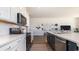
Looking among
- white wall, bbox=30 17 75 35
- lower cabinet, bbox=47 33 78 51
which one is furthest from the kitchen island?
white wall, bbox=30 17 75 35

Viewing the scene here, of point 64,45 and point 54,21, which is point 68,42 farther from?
point 54,21

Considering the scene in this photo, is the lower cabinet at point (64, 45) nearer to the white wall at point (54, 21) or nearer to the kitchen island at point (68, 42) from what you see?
the kitchen island at point (68, 42)

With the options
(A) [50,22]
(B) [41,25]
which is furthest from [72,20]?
(B) [41,25]

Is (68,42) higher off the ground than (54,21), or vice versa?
(54,21)

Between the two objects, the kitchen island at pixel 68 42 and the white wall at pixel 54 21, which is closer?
the kitchen island at pixel 68 42

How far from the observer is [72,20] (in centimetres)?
1245

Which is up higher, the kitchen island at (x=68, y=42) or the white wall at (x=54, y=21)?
the white wall at (x=54, y=21)

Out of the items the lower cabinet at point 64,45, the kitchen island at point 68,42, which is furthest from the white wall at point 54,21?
the kitchen island at point 68,42

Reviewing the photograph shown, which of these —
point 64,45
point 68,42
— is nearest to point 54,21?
point 64,45

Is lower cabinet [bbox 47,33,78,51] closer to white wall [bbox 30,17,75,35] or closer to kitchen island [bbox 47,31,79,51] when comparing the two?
kitchen island [bbox 47,31,79,51]

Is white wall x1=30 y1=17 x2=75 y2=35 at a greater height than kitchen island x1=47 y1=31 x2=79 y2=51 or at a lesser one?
greater

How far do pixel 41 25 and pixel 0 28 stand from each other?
9589mm

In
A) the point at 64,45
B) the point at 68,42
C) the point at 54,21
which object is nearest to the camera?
the point at 68,42
